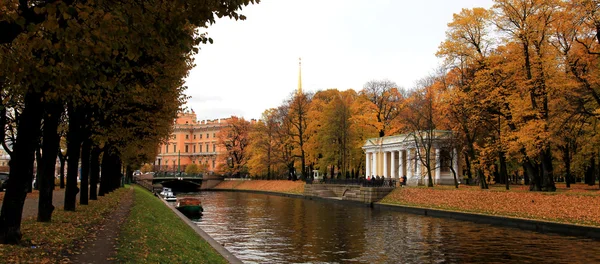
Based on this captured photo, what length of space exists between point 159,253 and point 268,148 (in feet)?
223

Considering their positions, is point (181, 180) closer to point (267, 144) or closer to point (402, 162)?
point (267, 144)

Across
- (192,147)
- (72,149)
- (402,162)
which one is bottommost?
(72,149)

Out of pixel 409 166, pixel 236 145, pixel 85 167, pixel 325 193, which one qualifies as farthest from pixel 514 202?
pixel 236 145

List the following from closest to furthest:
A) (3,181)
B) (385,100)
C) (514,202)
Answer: (514,202) < (3,181) < (385,100)

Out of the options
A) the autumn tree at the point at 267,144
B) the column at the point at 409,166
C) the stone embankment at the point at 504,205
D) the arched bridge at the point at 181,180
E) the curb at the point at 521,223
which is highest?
the autumn tree at the point at 267,144

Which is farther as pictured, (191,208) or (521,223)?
(191,208)

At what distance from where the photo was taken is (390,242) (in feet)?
78.1

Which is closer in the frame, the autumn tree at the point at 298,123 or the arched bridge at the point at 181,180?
the autumn tree at the point at 298,123

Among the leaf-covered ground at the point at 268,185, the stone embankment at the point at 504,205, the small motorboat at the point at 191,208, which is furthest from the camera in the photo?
the leaf-covered ground at the point at 268,185

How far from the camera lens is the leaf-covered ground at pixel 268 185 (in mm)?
71738

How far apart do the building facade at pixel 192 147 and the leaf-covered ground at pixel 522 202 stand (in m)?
109

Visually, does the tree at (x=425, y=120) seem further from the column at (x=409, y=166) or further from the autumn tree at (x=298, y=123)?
A: the autumn tree at (x=298, y=123)

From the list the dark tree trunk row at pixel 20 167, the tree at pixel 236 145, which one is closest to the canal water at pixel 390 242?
the dark tree trunk row at pixel 20 167

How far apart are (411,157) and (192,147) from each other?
106690 mm
